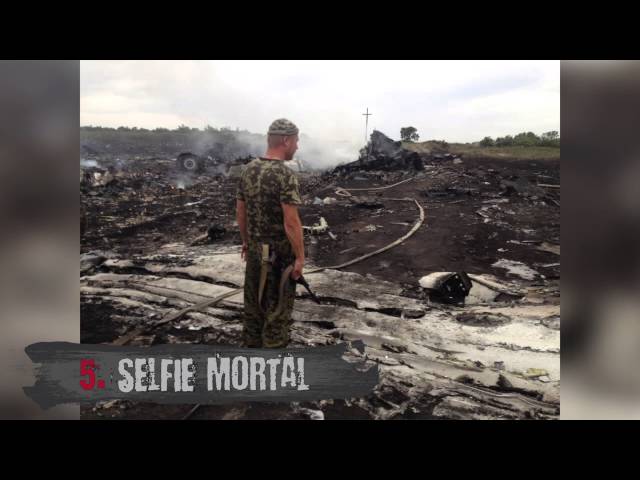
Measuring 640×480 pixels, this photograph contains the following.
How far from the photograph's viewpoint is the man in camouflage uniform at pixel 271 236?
11.0 ft

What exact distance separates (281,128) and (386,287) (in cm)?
231

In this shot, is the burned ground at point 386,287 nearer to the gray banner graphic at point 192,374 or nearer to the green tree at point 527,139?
the gray banner graphic at point 192,374

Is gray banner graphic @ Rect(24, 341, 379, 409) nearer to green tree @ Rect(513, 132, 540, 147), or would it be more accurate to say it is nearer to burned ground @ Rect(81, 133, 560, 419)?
burned ground @ Rect(81, 133, 560, 419)

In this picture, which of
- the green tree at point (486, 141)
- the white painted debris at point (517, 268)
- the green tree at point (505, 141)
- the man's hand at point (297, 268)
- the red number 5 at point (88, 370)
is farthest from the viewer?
the green tree at point (505, 141)

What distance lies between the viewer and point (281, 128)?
342 centimetres

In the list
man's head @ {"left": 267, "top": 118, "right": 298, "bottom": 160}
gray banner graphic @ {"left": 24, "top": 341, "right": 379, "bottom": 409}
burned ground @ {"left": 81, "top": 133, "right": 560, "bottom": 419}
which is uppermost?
man's head @ {"left": 267, "top": 118, "right": 298, "bottom": 160}

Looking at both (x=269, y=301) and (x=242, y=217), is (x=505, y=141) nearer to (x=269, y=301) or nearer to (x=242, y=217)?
(x=242, y=217)

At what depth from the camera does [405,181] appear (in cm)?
898

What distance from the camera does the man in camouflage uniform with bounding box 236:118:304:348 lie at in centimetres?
336

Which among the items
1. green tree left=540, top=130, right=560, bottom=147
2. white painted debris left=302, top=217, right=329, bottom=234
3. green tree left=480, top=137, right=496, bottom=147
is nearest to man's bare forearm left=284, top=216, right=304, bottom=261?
white painted debris left=302, top=217, right=329, bottom=234

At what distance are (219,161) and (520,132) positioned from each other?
200 inches

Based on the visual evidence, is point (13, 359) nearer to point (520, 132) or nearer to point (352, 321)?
point (352, 321)

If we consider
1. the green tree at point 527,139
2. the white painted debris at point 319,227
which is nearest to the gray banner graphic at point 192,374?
the white painted debris at point 319,227

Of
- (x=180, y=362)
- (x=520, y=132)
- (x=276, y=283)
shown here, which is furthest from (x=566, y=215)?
(x=180, y=362)
